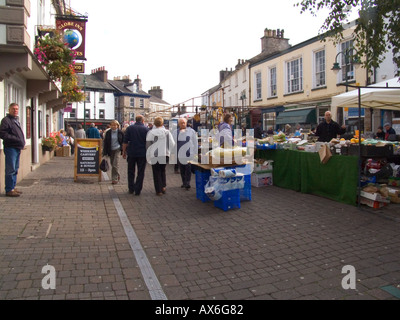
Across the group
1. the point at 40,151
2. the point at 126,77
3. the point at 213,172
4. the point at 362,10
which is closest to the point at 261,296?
the point at 213,172

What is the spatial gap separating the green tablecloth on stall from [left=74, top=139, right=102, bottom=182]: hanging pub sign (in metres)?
4.89

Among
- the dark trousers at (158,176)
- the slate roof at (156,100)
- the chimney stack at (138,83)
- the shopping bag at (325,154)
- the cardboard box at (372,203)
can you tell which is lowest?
the cardboard box at (372,203)

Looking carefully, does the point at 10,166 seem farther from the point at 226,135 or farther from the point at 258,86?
the point at 258,86

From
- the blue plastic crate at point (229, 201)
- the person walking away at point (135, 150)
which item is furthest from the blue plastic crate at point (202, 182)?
the person walking away at point (135, 150)

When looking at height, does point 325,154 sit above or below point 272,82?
below

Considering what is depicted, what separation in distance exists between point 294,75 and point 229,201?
18718 millimetres

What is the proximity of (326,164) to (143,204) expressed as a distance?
4.06 m

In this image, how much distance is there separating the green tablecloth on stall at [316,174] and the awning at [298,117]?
12070 millimetres

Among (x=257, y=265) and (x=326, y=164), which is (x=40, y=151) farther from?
(x=257, y=265)

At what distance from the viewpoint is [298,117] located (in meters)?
21.9

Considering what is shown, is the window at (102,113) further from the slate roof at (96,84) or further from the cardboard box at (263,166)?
the cardboard box at (263,166)

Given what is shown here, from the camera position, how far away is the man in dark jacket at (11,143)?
732 cm

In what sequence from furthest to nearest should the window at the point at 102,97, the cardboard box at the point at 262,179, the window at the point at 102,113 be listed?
the window at the point at 102,113, the window at the point at 102,97, the cardboard box at the point at 262,179

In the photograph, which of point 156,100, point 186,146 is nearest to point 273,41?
point 186,146
